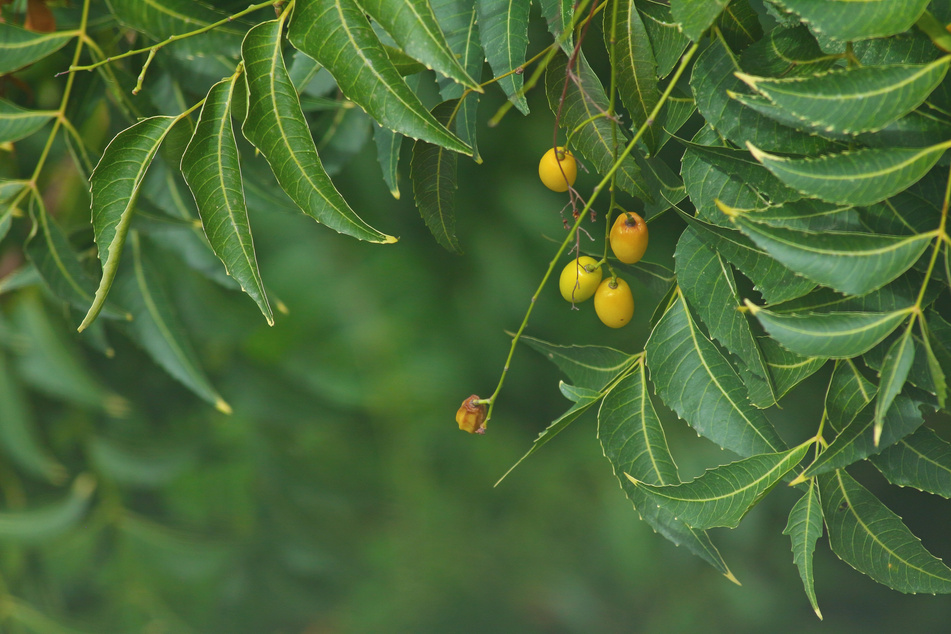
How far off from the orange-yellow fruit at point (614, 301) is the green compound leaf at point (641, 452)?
0.09 feet

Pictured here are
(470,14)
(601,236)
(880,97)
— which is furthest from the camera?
(601,236)

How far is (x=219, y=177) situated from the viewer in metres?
0.29

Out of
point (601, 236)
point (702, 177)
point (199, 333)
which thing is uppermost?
point (702, 177)

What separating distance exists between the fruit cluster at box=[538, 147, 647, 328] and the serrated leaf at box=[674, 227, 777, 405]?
3 centimetres

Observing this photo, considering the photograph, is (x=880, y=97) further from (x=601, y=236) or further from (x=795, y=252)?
(x=601, y=236)

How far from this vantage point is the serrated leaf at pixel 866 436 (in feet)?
0.87

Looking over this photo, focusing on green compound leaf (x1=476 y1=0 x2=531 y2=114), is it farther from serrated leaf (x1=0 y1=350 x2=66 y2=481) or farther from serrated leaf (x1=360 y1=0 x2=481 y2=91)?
serrated leaf (x1=0 y1=350 x2=66 y2=481)

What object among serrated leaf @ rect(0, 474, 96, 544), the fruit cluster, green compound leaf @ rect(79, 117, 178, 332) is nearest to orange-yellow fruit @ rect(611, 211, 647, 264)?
the fruit cluster

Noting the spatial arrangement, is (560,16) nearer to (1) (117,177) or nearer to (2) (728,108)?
(2) (728,108)

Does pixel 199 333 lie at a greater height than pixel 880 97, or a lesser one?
lesser

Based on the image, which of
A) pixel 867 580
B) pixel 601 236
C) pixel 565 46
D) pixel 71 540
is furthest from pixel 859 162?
pixel 71 540

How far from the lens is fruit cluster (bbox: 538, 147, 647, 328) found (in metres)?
0.34

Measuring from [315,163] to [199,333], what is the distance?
0.34 metres

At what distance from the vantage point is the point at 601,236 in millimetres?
486
